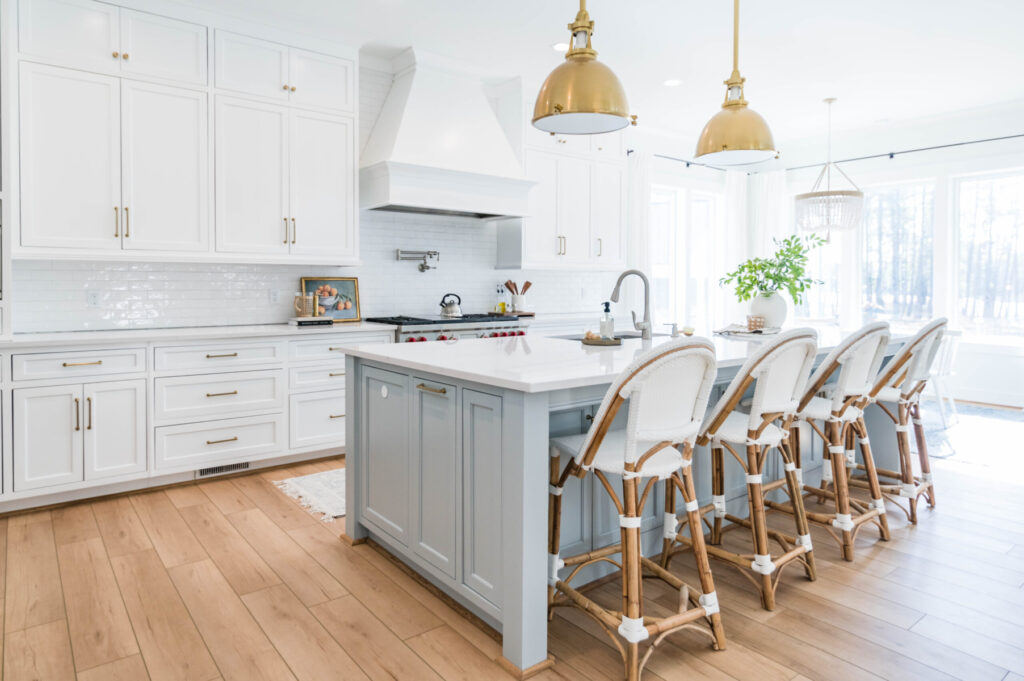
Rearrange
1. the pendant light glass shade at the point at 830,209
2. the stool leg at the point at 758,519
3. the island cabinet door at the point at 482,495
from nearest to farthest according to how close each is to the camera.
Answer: the island cabinet door at the point at 482,495
the stool leg at the point at 758,519
the pendant light glass shade at the point at 830,209

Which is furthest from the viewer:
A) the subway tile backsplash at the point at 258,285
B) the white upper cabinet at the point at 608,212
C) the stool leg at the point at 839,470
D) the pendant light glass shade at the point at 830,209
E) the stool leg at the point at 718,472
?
the white upper cabinet at the point at 608,212

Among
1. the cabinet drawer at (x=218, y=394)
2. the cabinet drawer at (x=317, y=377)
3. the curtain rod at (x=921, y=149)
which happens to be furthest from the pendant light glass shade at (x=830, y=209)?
the cabinet drawer at (x=218, y=394)

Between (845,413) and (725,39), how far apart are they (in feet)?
8.97

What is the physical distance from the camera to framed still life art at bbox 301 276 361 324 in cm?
475

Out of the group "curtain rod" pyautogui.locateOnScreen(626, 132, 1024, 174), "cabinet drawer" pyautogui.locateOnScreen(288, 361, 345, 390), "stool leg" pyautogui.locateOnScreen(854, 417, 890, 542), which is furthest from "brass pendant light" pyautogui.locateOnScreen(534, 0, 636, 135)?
"curtain rod" pyautogui.locateOnScreen(626, 132, 1024, 174)

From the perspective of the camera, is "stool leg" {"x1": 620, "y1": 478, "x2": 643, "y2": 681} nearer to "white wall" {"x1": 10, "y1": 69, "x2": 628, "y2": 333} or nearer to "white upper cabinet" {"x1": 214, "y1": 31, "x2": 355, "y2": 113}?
"white wall" {"x1": 10, "y1": 69, "x2": 628, "y2": 333}

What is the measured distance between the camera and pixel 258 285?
458 centimetres

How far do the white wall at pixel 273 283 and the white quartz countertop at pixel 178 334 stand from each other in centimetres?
18

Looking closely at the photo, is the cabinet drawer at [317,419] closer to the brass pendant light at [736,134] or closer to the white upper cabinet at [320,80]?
the white upper cabinet at [320,80]

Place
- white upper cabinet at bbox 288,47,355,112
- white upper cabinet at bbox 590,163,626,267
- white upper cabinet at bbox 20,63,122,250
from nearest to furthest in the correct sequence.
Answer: white upper cabinet at bbox 20,63,122,250 → white upper cabinet at bbox 288,47,355,112 → white upper cabinet at bbox 590,163,626,267

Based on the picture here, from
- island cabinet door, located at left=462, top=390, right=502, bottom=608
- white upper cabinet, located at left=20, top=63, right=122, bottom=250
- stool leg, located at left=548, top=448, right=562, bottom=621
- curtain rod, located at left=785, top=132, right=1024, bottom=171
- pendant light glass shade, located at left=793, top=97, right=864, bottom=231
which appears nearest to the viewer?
island cabinet door, located at left=462, top=390, right=502, bottom=608

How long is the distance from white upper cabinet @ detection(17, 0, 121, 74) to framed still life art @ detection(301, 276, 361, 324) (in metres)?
1.75

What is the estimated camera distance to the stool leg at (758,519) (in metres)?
2.40

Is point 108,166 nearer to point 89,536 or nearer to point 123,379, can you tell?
point 123,379
